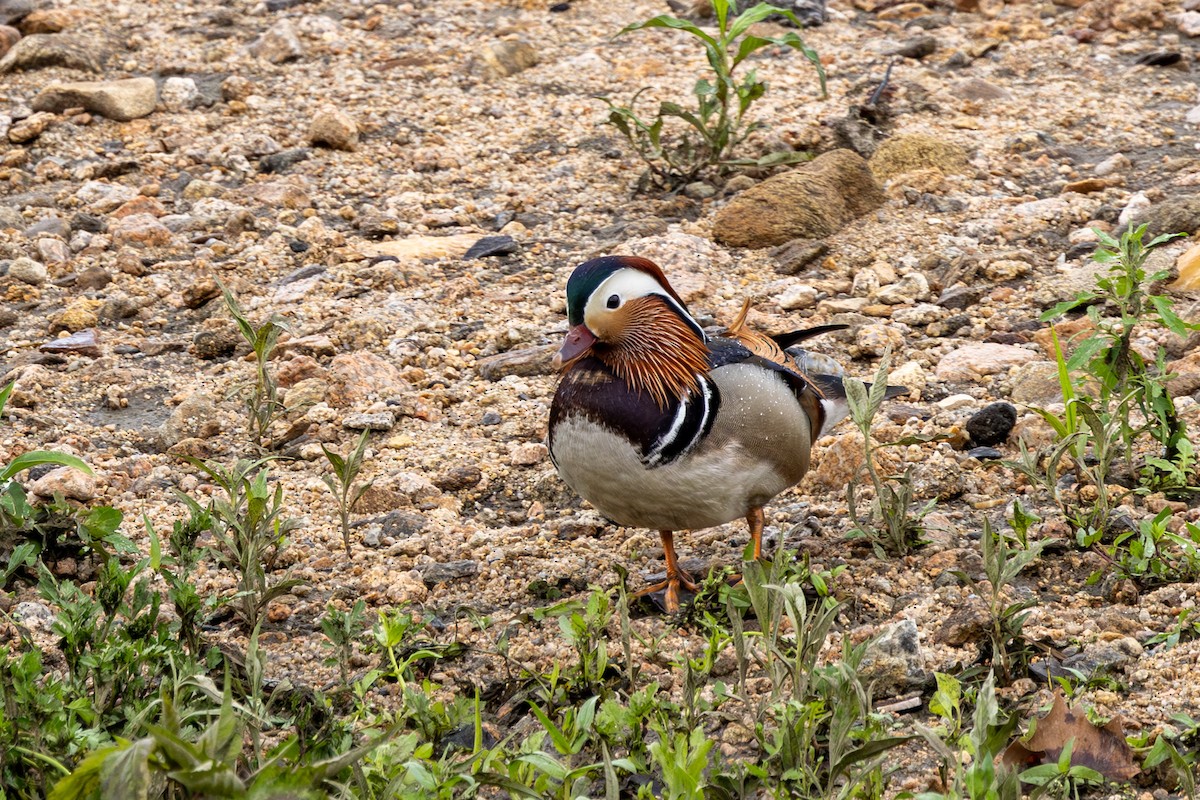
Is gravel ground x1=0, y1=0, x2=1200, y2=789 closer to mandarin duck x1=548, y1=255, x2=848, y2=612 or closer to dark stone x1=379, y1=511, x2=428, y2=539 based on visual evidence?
dark stone x1=379, y1=511, x2=428, y2=539

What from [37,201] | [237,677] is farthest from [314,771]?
[37,201]

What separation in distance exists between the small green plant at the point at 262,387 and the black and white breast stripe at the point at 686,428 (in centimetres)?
153

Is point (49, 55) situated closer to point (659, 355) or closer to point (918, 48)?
point (918, 48)

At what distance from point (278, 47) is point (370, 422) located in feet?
12.2

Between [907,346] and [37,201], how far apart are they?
4193 mm

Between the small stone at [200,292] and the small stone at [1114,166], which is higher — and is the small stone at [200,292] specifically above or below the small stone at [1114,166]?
below

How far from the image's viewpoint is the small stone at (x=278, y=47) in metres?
7.74

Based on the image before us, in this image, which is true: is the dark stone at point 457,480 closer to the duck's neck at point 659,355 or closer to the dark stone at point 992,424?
the duck's neck at point 659,355

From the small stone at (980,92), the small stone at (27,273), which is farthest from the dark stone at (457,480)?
the small stone at (980,92)

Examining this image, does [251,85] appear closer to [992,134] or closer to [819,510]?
[992,134]

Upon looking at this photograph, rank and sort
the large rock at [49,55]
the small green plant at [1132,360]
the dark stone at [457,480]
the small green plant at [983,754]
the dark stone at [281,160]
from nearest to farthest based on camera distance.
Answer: the small green plant at [983,754], the small green plant at [1132,360], the dark stone at [457,480], the dark stone at [281,160], the large rock at [49,55]

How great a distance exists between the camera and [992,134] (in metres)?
6.85

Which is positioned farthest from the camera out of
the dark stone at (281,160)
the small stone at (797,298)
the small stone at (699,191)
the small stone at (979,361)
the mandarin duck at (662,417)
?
the dark stone at (281,160)

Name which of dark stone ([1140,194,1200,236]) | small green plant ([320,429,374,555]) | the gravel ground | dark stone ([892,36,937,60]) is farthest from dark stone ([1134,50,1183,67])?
small green plant ([320,429,374,555])
